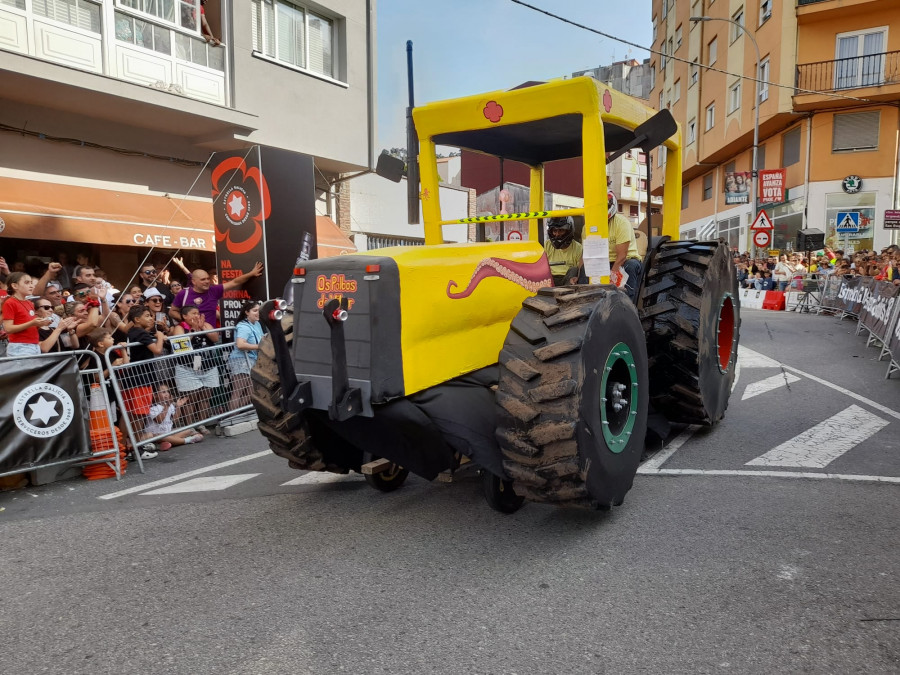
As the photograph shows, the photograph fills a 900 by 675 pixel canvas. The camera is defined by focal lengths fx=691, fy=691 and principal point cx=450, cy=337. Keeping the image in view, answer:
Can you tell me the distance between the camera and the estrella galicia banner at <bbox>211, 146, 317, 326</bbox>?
8570mm

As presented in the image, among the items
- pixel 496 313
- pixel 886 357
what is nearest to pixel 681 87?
pixel 886 357

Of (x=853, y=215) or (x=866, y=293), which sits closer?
(x=866, y=293)

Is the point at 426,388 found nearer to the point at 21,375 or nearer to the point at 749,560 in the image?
the point at 749,560

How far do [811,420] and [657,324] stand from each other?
257 cm

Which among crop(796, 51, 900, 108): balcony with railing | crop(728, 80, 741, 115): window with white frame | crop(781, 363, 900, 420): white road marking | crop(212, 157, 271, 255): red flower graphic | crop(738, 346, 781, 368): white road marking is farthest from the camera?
crop(728, 80, 741, 115): window with white frame

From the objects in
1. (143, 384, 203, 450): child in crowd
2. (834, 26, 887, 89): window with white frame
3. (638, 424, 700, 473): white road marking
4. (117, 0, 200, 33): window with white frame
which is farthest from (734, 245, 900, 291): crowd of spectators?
(117, 0, 200, 33): window with white frame

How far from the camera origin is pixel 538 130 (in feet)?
15.5

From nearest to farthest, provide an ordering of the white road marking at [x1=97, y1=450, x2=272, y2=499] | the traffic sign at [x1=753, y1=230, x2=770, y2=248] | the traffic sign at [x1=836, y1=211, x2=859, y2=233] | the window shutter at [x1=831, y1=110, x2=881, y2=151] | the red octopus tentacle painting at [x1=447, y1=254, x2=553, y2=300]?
the red octopus tentacle painting at [x1=447, y1=254, x2=553, y2=300] → the white road marking at [x1=97, y1=450, x2=272, y2=499] → the traffic sign at [x1=836, y1=211, x2=859, y2=233] → the traffic sign at [x1=753, y1=230, x2=770, y2=248] → the window shutter at [x1=831, y1=110, x2=881, y2=151]

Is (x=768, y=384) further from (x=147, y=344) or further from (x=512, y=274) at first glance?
(x=147, y=344)

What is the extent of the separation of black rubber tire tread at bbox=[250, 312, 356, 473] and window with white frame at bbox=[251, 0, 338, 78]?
13.0 meters

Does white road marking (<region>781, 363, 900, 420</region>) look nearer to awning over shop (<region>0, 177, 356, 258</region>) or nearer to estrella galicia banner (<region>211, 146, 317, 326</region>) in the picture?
awning over shop (<region>0, 177, 356, 258</region>)

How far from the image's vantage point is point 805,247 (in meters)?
22.3

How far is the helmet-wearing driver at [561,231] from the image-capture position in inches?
195

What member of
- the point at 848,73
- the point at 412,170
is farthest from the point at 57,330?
the point at 848,73
